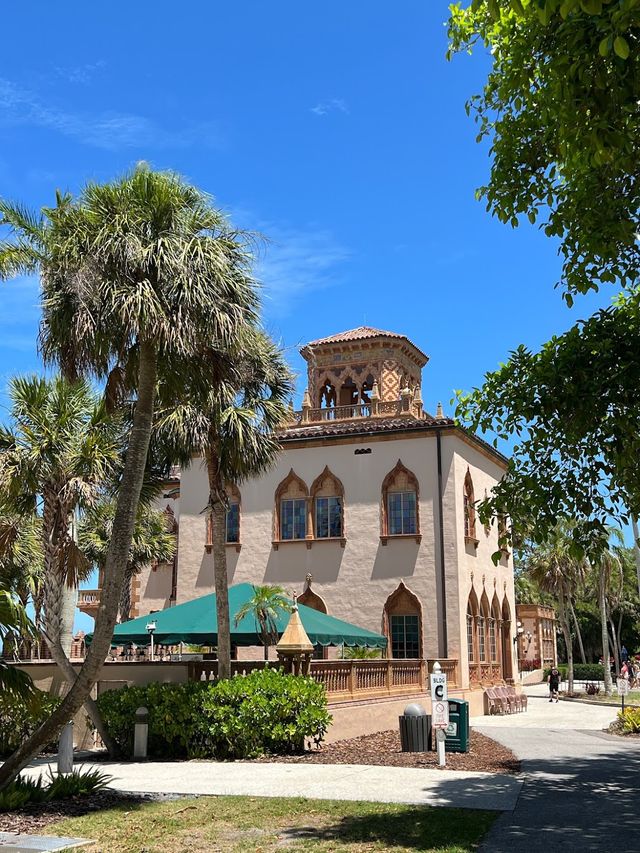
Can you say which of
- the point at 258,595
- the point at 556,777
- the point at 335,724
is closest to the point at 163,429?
the point at 258,595

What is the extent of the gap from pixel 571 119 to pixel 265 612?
16568 millimetres

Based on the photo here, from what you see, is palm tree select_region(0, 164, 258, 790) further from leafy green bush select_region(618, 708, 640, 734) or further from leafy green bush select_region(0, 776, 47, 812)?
leafy green bush select_region(618, 708, 640, 734)

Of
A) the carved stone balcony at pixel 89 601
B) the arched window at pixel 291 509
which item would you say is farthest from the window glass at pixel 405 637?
the carved stone balcony at pixel 89 601

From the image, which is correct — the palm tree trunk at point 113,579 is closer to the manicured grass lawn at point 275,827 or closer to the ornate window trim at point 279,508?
the manicured grass lawn at point 275,827

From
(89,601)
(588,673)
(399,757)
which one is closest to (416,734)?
(399,757)

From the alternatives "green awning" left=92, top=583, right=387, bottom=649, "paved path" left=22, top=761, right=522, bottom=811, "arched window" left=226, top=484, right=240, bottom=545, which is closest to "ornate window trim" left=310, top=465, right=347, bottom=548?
"arched window" left=226, top=484, right=240, bottom=545

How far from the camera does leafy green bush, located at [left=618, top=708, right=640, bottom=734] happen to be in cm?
2253

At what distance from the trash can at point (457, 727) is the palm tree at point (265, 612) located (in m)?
5.92

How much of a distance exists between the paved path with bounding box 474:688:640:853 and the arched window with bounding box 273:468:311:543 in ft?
36.5

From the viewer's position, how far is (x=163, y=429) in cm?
1948

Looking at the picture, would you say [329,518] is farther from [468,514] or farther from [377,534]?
[468,514]

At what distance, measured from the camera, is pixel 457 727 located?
16828mm

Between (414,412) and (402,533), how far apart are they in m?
5.23

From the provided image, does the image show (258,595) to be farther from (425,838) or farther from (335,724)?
(425,838)
